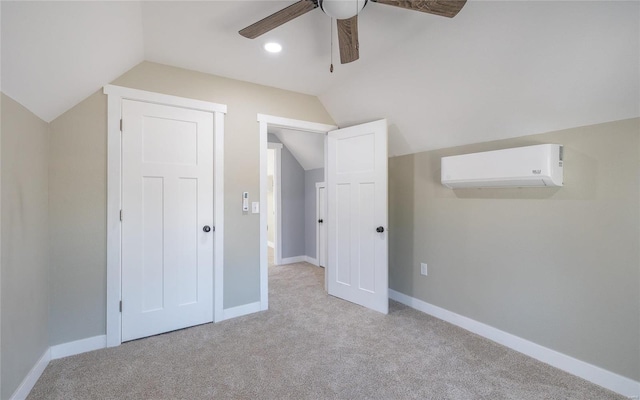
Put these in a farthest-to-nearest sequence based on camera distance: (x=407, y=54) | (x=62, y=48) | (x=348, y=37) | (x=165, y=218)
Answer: (x=165, y=218)
(x=407, y=54)
(x=348, y=37)
(x=62, y=48)

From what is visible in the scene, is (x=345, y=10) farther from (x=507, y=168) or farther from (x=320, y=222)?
(x=320, y=222)

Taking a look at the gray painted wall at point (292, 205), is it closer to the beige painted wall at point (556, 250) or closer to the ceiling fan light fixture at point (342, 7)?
the beige painted wall at point (556, 250)

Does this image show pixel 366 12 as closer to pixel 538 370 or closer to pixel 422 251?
pixel 422 251

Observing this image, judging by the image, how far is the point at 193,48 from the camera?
7.97 feet

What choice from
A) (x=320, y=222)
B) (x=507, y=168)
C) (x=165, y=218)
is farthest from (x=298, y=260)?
(x=507, y=168)

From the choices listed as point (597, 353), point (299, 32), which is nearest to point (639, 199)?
point (597, 353)

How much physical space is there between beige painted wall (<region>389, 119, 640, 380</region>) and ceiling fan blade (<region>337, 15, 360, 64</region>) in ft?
4.92

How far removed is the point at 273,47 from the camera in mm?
2422

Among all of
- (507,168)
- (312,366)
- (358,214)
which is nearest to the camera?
(312,366)

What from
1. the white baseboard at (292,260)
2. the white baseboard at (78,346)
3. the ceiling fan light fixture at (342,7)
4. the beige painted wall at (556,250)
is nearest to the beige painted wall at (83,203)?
the white baseboard at (78,346)

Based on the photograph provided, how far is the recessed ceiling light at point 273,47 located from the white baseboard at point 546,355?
114 inches

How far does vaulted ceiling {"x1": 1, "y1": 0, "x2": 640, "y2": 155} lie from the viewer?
62.8 inches

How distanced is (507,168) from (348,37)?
156 cm

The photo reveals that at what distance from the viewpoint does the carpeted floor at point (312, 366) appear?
190 cm
